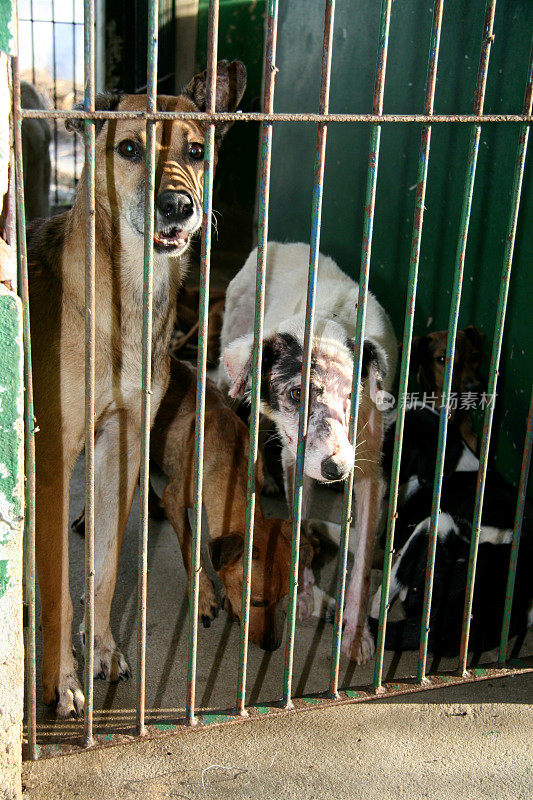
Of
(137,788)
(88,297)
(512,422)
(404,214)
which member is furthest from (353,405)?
(404,214)

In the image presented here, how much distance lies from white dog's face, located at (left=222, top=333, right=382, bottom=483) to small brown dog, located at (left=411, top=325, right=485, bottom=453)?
1375 millimetres

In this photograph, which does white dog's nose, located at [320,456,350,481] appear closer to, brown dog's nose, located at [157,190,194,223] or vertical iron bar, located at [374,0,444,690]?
vertical iron bar, located at [374,0,444,690]

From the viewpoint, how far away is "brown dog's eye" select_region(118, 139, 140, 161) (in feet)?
9.50

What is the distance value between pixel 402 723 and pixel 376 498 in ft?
3.51

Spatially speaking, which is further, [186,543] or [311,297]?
[186,543]

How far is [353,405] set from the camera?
2.63 m

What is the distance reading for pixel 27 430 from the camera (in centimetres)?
227

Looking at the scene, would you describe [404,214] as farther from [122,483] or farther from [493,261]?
[122,483]

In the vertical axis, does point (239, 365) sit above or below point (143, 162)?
below

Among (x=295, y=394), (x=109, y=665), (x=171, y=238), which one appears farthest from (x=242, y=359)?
(x=109, y=665)

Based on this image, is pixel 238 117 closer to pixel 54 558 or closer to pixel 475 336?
pixel 54 558

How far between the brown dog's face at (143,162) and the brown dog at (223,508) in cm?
121

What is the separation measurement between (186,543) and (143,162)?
180 centimetres

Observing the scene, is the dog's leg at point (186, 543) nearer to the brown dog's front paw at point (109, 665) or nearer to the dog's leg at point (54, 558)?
the brown dog's front paw at point (109, 665)
